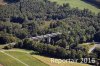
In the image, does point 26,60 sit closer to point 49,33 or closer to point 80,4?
point 49,33

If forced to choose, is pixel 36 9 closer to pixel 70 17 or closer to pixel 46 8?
pixel 46 8

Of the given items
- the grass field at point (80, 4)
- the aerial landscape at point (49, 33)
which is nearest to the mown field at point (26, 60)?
the aerial landscape at point (49, 33)

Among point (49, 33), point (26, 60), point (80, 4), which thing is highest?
point (80, 4)

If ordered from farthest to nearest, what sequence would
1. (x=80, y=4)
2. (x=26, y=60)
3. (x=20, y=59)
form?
(x=80, y=4) → (x=20, y=59) → (x=26, y=60)

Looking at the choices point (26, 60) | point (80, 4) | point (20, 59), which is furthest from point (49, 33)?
point (80, 4)

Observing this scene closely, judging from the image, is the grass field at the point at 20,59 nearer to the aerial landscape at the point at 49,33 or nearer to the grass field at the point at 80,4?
the aerial landscape at the point at 49,33

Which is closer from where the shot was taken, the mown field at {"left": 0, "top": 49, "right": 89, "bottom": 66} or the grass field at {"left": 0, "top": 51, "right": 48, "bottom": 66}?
the grass field at {"left": 0, "top": 51, "right": 48, "bottom": 66}

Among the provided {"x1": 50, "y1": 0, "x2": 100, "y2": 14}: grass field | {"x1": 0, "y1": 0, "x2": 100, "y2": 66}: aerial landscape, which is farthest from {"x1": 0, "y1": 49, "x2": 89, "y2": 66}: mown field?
{"x1": 50, "y1": 0, "x2": 100, "y2": 14}: grass field

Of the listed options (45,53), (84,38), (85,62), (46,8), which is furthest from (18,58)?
(46,8)

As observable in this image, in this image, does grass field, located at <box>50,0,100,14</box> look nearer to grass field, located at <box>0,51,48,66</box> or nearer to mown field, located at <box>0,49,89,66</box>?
mown field, located at <box>0,49,89,66</box>
